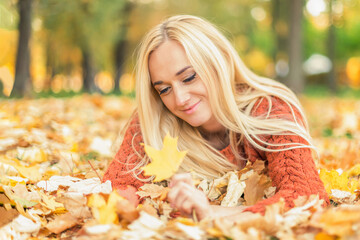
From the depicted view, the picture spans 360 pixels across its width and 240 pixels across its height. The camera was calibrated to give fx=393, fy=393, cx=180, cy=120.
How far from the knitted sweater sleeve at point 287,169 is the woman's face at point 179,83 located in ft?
1.03

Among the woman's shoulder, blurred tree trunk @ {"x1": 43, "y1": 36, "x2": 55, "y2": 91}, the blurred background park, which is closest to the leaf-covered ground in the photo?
the woman's shoulder

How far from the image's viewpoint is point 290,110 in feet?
6.95

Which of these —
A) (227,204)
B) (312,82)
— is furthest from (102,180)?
(312,82)

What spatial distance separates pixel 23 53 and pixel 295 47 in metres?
6.38

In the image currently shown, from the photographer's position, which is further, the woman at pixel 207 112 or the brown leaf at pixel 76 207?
the woman at pixel 207 112

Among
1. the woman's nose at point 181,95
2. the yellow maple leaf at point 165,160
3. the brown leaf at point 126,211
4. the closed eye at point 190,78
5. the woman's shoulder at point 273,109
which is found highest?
the closed eye at point 190,78

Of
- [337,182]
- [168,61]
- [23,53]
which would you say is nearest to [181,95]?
[168,61]

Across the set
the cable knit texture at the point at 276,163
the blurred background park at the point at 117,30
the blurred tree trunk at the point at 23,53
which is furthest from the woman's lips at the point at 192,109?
the blurred tree trunk at the point at 23,53

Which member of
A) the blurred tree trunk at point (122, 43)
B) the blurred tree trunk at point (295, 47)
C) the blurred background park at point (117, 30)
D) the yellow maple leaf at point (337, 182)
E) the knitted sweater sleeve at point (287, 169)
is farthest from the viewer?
the blurred tree trunk at point (122, 43)

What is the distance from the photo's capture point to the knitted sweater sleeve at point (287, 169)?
1.55m

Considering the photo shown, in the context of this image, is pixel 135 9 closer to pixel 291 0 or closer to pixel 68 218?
pixel 291 0

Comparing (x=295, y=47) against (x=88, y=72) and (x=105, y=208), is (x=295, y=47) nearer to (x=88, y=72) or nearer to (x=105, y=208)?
(x=88, y=72)

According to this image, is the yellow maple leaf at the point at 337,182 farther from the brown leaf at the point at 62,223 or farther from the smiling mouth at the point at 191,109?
the brown leaf at the point at 62,223

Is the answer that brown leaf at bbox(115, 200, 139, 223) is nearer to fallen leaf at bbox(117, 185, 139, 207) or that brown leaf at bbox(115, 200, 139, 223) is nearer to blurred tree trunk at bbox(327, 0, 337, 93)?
fallen leaf at bbox(117, 185, 139, 207)
